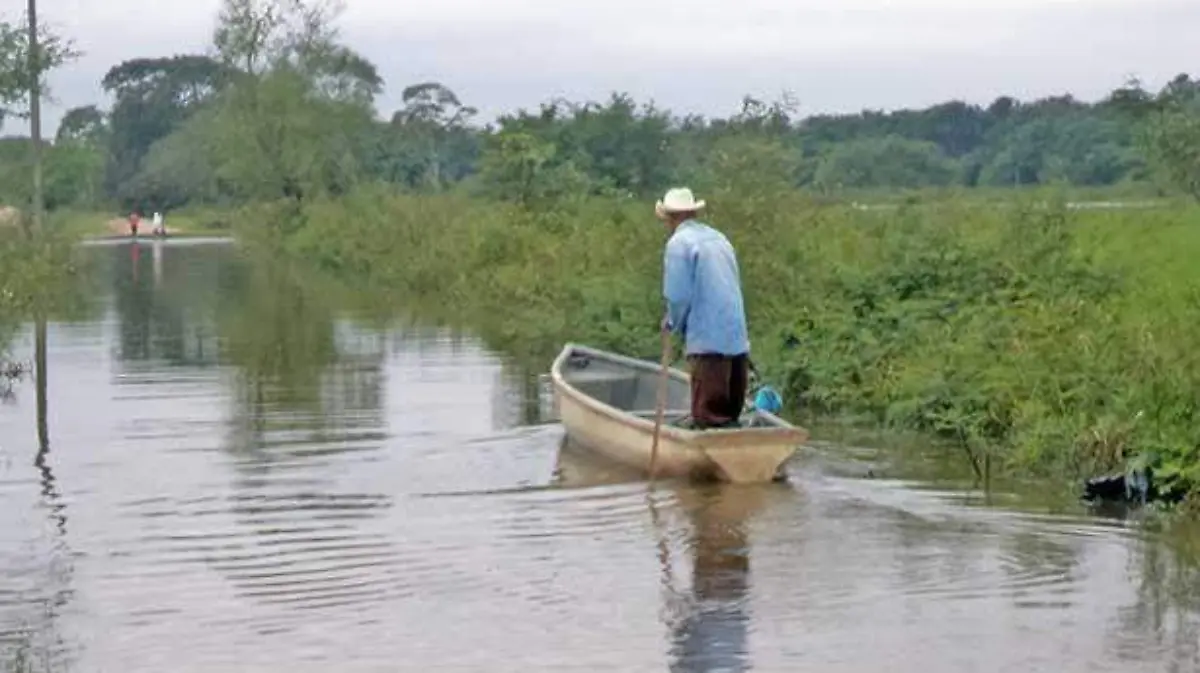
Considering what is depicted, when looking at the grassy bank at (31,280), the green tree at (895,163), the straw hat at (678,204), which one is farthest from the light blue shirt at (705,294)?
the green tree at (895,163)

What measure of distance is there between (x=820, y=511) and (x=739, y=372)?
1.69m

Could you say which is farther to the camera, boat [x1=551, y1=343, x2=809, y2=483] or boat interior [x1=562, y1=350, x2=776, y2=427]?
boat interior [x1=562, y1=350, x2=776, y2=427]

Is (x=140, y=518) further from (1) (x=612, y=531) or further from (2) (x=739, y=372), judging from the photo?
(2) (x=739, y=372)

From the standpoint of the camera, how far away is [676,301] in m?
13.7

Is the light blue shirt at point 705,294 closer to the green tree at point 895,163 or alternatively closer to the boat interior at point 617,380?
the boat interior at point 617,380

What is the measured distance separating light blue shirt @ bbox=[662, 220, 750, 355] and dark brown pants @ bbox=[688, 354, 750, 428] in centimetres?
10

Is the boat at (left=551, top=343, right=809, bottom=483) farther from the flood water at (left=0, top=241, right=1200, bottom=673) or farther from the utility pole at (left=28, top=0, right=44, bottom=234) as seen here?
the utility pole at (left=28, top=0, right=44, bottom=234)

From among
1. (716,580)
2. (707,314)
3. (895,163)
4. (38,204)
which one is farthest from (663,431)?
(895,163)

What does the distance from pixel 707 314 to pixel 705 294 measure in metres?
0.13

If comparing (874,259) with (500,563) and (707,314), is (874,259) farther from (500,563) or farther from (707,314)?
(500,563)

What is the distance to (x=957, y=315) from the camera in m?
17.4

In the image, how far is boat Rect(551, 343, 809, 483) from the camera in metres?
13.1

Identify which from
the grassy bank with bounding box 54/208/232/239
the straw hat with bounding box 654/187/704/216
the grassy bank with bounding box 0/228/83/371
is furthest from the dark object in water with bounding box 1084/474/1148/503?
the grassy bank with bounding box 54/208/232/239

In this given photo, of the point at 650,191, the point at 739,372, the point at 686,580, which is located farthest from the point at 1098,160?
the point at 686,580
